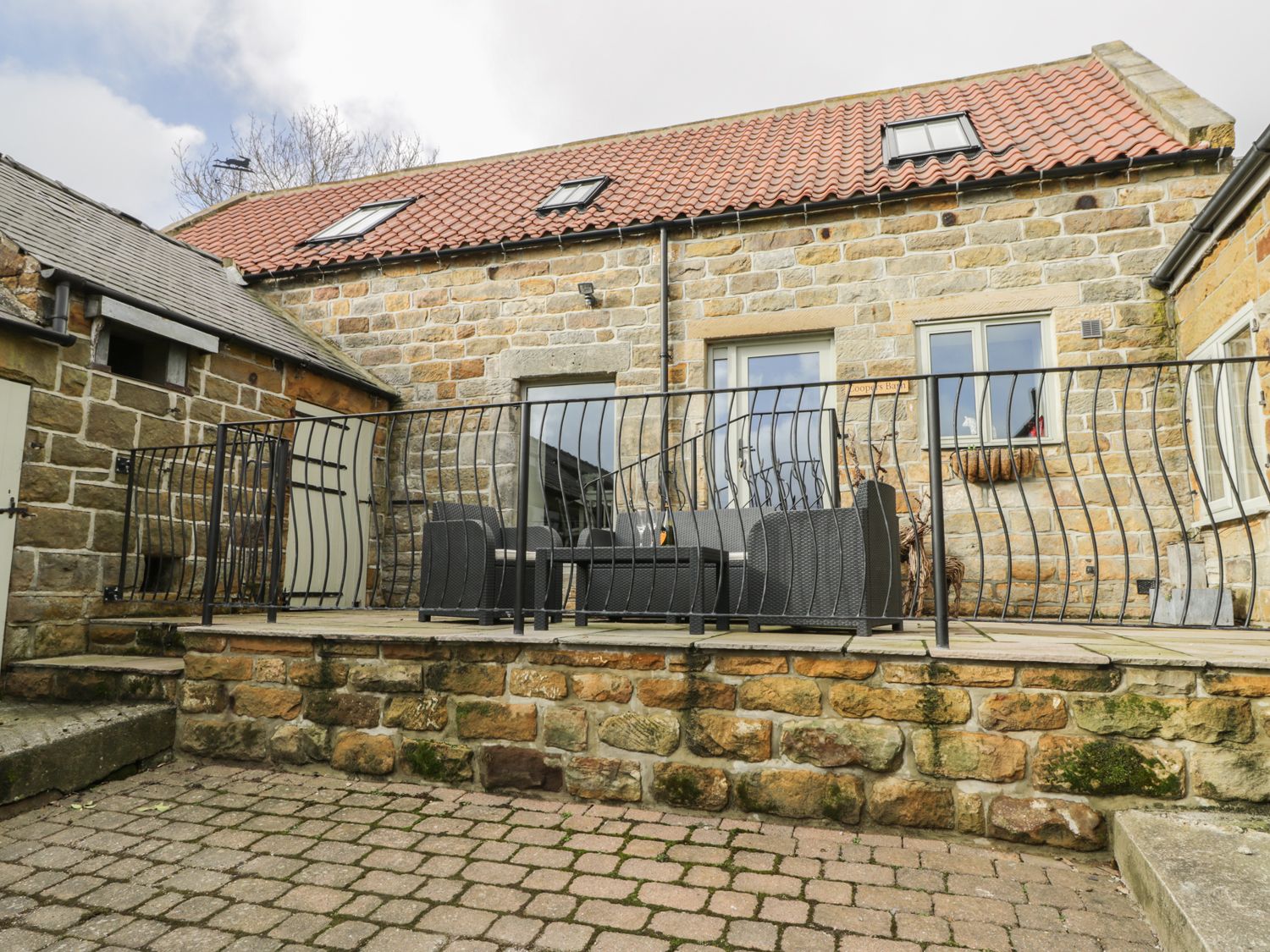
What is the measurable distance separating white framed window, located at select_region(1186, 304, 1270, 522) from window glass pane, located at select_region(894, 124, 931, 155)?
2.88m

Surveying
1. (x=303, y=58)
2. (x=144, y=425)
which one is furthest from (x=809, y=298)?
(x=303, y=58)

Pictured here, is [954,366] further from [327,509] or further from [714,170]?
[327,509]

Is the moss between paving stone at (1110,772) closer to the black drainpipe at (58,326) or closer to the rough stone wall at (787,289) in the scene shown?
the rough stone wall at (787,289)

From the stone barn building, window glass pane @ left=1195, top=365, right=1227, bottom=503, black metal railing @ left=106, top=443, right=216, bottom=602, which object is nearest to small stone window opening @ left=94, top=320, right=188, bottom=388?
the stone barn building

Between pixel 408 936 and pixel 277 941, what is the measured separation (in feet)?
1.04

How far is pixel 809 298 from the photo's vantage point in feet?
19.8

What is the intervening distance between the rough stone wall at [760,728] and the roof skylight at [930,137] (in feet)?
17.2

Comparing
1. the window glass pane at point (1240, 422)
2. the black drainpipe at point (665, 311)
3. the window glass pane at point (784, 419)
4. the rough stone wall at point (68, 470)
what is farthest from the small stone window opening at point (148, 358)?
the window glass pane at point (1240, 422)

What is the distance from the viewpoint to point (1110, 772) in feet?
7.84

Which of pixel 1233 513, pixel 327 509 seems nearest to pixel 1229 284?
pixel 1233 513

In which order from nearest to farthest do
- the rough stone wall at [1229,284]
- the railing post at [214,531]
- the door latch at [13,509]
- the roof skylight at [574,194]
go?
the railing post at [214,531], the rough stone wall at [1229,284], the door latch at [13,509], the roof skylight at [574,194]

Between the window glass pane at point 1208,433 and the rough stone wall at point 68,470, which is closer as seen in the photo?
the rough stone wall at point 68,470

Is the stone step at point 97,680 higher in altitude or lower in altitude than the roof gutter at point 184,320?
lower

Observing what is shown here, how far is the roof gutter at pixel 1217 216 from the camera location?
3.74 meters
